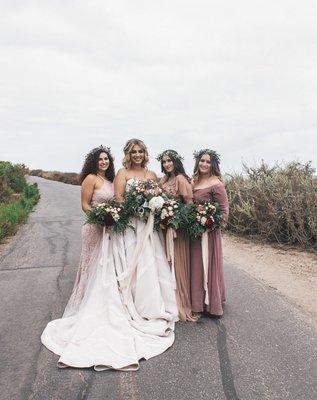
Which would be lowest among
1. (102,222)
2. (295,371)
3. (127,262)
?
(295,371)

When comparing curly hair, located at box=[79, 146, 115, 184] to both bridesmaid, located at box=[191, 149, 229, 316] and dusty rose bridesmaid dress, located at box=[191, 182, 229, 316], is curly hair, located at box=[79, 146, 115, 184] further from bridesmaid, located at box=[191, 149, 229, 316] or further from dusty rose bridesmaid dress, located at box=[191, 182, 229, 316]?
dusty rose bridesmaid dress, located at box=[191, 182, 229, 316]

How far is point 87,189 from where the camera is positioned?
636cm

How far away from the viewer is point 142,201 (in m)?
5.65

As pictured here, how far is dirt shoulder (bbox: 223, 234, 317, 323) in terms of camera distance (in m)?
6.76

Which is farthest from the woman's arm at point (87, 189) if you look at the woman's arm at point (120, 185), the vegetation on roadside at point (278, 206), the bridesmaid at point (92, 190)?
the vegetation on roadside at point (278, 206)

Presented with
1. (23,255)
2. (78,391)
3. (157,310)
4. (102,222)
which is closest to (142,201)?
(102,222)

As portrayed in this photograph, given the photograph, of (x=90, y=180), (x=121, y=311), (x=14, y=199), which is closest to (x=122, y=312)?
(x=121, y=311)

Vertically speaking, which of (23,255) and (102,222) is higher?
(102,222)

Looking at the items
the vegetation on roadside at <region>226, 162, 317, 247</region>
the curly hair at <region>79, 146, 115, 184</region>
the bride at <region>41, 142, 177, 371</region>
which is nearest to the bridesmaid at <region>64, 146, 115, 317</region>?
the curly hair at <region>79, 146, 115, 184</region>

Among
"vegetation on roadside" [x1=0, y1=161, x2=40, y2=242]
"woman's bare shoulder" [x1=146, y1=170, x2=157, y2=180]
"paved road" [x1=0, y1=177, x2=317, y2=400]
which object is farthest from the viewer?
"vegetation on roadside" [x1=0, y1=161, x2=40, y2=242]

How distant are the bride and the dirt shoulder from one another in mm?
2130

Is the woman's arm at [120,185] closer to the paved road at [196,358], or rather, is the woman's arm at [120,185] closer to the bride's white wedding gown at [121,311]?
the bride's white wedding gown at [121,311]

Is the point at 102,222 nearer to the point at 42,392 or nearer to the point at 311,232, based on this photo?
the point at 42,392

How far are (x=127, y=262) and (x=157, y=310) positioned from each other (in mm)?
761
